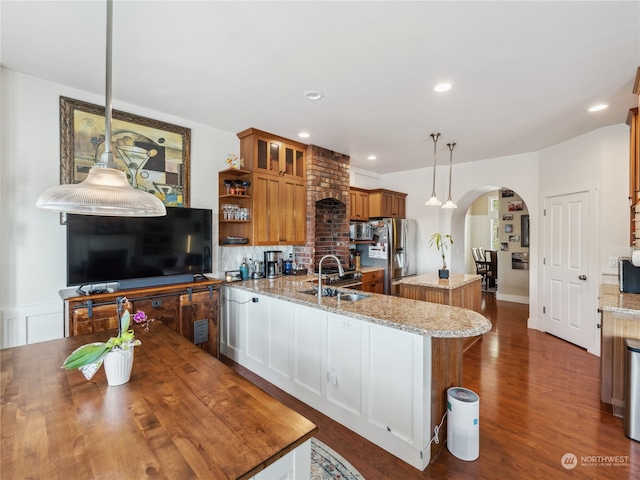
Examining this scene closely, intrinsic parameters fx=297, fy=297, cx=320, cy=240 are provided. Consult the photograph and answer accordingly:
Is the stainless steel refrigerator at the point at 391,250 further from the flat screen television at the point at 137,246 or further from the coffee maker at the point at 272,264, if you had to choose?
the flat screen television at the point at 137,246

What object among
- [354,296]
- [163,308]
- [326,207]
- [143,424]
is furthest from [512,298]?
[143,424]

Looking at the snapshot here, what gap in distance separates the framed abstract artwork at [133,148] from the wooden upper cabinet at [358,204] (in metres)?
2.91

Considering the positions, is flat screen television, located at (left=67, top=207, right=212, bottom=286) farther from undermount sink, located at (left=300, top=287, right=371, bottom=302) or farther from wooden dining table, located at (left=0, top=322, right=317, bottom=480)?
undermount sink, located at (left=300, top=287, right=371, bottom=302)

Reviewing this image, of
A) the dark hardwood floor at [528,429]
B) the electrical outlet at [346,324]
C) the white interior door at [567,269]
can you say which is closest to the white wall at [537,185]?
the white interior door at [567,269]

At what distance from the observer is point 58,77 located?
2521 mm

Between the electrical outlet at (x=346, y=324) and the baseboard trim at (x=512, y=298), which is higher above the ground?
the electrical outlet at (x=346, y=324)

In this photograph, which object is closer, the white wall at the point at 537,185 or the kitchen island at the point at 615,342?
the kitchen island at the point at 615,342

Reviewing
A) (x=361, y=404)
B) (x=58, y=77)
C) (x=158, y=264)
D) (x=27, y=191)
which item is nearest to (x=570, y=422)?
(x=361, y=404)

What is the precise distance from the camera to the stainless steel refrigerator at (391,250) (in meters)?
5.29

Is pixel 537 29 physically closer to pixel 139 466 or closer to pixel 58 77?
pixel 139 466

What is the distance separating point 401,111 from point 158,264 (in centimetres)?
297

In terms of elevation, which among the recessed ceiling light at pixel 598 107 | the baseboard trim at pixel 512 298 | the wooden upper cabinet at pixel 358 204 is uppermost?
the recessed ceiling light at pixel 598 107

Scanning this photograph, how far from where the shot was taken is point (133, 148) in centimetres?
307

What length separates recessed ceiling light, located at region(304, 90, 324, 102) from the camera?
2.72 metres
